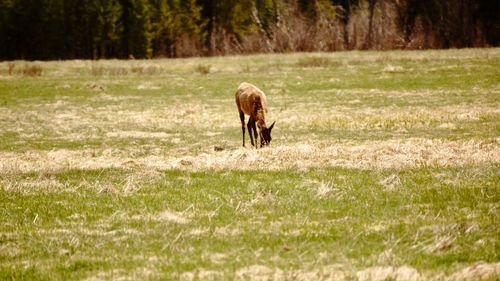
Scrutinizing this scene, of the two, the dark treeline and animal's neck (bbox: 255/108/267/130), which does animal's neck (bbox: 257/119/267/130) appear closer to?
animal's neck (bbox: 255/108/267/130)

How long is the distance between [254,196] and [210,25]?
93624mm

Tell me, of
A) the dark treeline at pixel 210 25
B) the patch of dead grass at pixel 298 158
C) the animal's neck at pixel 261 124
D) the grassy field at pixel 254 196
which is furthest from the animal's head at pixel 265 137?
the dark treeline at pixel 210 25

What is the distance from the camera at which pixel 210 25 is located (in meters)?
103

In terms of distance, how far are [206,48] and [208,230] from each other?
77503 mm

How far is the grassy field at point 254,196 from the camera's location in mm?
7840

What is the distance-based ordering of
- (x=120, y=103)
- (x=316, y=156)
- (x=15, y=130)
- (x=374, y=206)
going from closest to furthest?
(x=374, y=206), (x=316, y=156), (x=15, y=130), (x=120, y=103)

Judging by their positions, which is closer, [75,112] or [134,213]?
[134,213]

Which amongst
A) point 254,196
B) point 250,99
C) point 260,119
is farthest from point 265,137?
point 254,196

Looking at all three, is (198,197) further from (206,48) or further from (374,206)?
(206,48)

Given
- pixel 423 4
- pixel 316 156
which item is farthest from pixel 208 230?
pixel 423 4

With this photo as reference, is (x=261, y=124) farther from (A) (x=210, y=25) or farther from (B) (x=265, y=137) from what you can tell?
(A) (x=210, y=25)

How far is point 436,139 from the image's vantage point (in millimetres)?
19500

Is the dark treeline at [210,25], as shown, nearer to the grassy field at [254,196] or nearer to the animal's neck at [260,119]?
the grassy field at [254,196]

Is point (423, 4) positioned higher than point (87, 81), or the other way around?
point (423, 4)
